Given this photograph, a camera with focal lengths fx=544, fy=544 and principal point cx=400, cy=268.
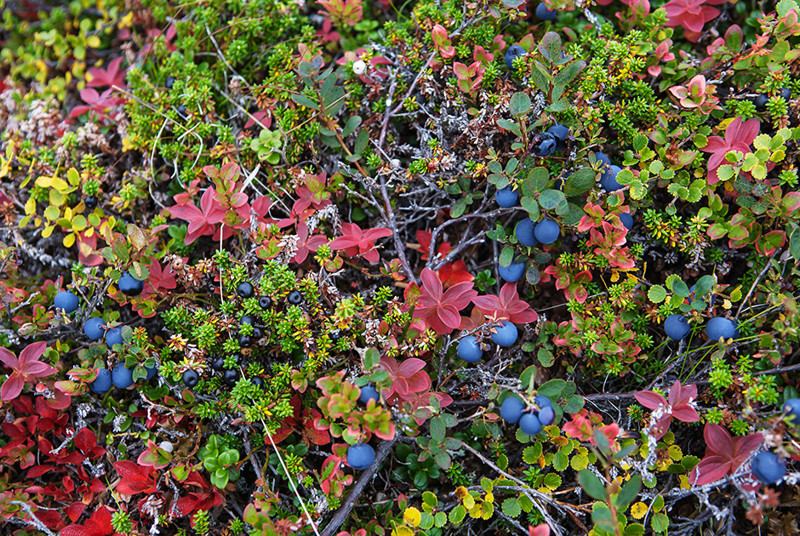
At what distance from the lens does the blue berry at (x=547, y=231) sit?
2293 mm

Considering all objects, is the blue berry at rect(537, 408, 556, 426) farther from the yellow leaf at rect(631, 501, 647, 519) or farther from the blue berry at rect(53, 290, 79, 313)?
the blue berry at rect(53, 290, 79, 313)

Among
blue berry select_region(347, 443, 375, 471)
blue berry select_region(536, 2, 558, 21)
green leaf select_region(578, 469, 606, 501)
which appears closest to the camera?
green leaf select_region(578, 469, 606, 501)

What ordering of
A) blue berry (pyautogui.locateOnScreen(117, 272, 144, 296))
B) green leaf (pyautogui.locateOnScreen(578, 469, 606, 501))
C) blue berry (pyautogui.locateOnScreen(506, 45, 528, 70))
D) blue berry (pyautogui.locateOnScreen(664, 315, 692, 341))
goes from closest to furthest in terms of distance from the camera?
1. green leaf (pyautogui.locateOnScreen(578, 469, 606, 501))
2. blue berry (pyautogui.locateOnScreen(664, 315, 692, 341))
3. blue berry (pyautogui.locateOnScreen(117, 272, 144, 296))
4. blue berry (pyautogui.locateOnScreen(506, 45, 528, 70))

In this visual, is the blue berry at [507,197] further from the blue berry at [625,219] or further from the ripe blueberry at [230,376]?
the ripe blueberry at [230,376]

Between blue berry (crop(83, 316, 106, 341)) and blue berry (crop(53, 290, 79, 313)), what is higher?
blue berry (crop(53, 290, 79, 313))

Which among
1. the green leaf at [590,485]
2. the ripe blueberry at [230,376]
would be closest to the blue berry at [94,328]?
the ripe blueberry at [230,376]

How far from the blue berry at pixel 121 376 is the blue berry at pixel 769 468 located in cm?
253

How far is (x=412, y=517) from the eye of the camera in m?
2.18

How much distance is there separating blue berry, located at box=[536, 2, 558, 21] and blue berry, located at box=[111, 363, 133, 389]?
2603mm

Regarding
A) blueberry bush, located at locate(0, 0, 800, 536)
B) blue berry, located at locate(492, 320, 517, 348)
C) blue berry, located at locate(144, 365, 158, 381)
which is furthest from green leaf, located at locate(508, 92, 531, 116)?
blue berry, located at locate(144, 365, 158, 381)

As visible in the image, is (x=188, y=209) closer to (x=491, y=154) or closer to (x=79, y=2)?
(x=491, y=154)

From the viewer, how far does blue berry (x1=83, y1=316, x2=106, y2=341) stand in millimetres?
2480

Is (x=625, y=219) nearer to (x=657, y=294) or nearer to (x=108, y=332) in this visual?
(x=657, y=294)

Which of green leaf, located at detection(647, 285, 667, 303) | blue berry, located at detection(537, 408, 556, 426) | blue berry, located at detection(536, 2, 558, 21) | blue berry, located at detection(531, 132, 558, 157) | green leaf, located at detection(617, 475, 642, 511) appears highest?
blue berry, located at detection(536, 2, 558, 21)
